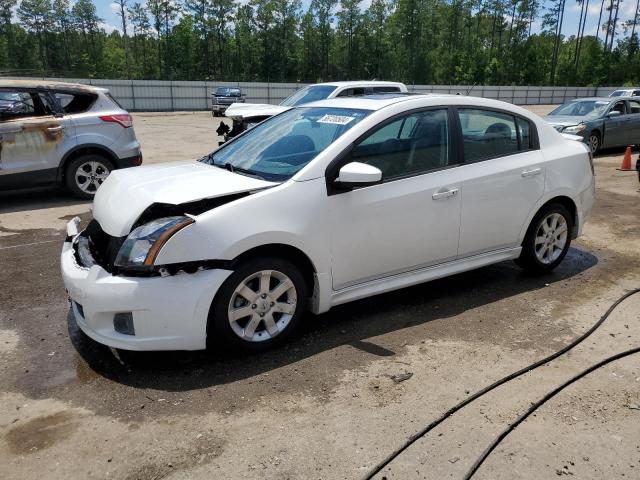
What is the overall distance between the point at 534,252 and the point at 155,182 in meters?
3.43

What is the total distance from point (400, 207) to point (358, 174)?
58cm

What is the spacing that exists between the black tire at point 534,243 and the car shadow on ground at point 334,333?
121 mm

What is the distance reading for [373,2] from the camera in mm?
85688

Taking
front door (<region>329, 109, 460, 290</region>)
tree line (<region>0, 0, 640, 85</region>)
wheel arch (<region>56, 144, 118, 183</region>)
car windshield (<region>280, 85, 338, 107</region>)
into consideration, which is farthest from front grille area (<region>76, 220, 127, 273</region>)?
tree line (<region>0, 0, 640, 85</region>)

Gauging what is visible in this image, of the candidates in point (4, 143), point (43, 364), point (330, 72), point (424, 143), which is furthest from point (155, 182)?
point (330, 72)

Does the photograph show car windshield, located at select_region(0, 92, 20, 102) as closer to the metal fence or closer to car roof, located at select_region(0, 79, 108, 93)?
car roof, located at select_region(0, 79, 108, 93)

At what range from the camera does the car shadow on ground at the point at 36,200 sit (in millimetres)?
8180

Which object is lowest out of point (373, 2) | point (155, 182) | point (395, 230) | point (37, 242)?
point (37, 242)

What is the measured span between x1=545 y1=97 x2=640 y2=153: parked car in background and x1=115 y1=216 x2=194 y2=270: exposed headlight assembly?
1248cm

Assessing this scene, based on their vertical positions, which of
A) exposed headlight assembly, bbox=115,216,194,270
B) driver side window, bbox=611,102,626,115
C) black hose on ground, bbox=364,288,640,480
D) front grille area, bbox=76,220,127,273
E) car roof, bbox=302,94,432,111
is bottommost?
black hose on ground, bbox=364,288,640,480

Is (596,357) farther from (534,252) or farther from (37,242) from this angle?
(37,242)

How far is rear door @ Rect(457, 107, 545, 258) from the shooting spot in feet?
14.9

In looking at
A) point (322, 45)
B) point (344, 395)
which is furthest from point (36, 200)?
point (322, 45)

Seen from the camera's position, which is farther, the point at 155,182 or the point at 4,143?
the point at 4,143
